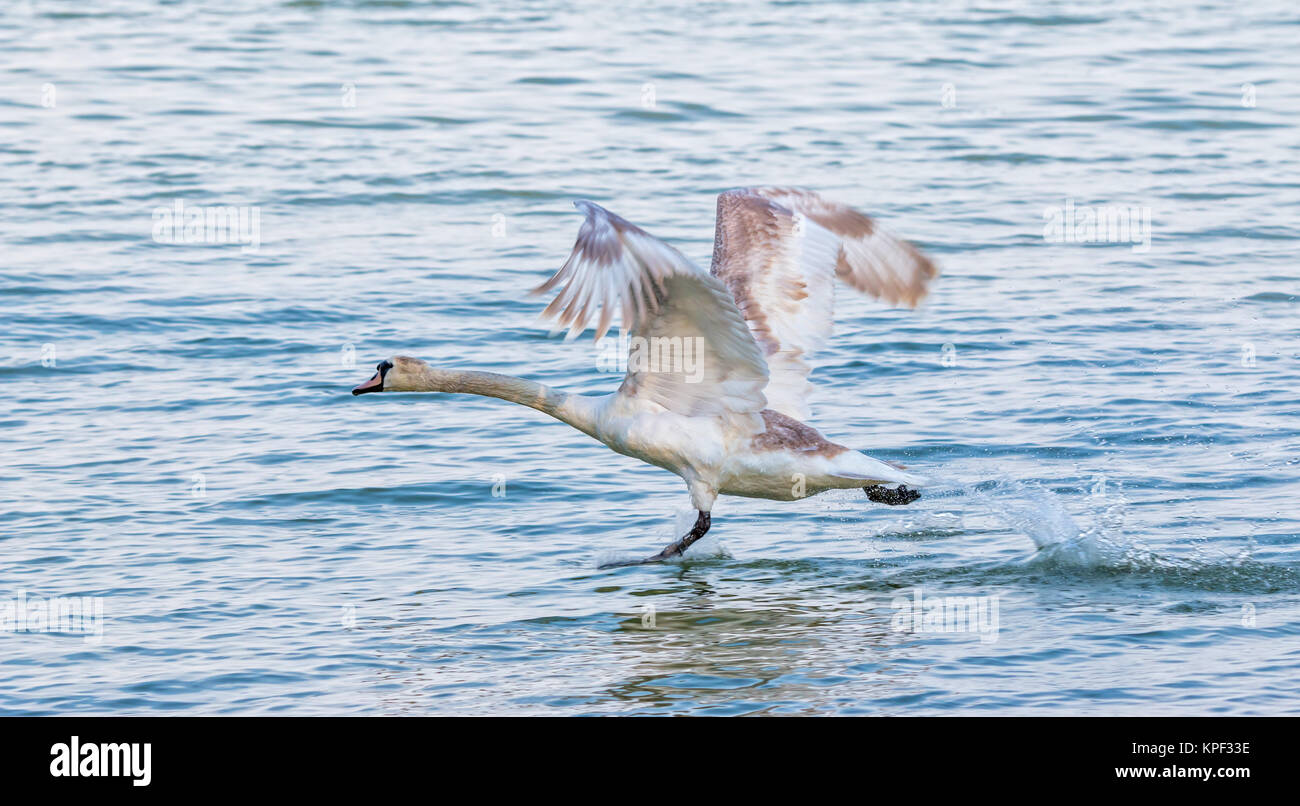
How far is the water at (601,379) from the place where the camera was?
29.9 ft

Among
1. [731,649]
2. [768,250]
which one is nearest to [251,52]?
[768,250]

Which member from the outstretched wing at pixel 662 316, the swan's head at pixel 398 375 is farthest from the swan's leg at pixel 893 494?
the swan's head at pixel 398 375

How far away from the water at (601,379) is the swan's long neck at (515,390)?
3.01 feet

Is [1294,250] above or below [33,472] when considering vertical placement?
above

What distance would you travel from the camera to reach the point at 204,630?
944 cm

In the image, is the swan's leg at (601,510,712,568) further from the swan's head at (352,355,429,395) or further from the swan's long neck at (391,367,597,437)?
the swan's head at (352,355,429,395)

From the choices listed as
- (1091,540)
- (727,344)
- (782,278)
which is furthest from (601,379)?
(1091,540)

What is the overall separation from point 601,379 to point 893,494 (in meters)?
3.82

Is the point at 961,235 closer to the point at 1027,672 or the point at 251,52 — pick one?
the point at 1027,672

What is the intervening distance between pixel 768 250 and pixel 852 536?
1729 mm

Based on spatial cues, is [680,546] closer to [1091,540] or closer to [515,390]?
[515,390]

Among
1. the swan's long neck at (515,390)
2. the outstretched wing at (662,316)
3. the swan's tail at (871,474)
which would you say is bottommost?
the swan's tail at (871,474)

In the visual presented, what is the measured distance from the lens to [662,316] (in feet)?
30.9

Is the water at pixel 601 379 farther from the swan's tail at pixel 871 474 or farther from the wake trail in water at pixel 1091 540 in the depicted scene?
the swan's tail at pixel 871 474
